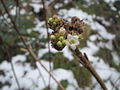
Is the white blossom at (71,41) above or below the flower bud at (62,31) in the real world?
below

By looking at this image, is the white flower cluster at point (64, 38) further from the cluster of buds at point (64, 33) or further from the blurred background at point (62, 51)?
the blurred background at point (62, 51)

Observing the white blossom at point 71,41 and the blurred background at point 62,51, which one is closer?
the white blossom at point 71,41

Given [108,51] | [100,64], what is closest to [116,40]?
[108,51]

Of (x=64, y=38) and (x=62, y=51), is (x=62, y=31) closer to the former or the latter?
(x=64, y=38)

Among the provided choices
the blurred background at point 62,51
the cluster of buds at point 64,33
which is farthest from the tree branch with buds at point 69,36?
the blurred background at point 62,51

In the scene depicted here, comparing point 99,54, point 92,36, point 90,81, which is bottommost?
point 90,81

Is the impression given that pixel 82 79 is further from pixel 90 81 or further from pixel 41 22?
pixel 41 22

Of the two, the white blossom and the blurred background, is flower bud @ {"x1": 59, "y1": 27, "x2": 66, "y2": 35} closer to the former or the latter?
the white blossom
